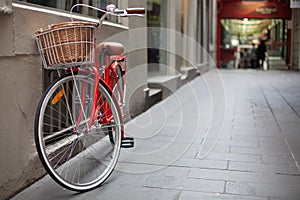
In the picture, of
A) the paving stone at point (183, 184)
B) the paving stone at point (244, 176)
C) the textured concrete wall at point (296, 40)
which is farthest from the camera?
the textured concrete wall at point (296, 40)

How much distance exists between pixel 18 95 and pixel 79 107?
2.23 ft

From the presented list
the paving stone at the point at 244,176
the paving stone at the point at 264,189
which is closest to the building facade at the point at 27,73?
the paving stone at the point at 244,176

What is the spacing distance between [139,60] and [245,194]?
12.6 ft

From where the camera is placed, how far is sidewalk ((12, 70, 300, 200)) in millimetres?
3201

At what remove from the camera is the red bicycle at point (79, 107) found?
9.93 feet

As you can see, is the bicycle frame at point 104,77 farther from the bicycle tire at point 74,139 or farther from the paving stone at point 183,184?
the paving stone at point 183,184

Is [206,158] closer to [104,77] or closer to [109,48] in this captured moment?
[104,77]

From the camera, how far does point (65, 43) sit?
3.01 metres

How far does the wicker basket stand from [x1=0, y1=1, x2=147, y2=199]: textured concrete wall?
0.49ft

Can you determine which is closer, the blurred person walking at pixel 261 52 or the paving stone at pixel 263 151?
the paving stone at pixel 263 151

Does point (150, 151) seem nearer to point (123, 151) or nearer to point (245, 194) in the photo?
point (123, 151)

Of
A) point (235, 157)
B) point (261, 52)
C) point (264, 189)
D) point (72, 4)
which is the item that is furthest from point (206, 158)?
point (261, 52)

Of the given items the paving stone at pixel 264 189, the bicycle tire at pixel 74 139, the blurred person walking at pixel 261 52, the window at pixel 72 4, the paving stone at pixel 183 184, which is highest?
the window at pixel 72 4

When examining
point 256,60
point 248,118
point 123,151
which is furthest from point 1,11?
point 256,60
